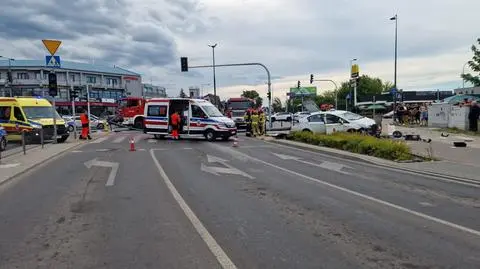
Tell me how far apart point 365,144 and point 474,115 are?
1207cm

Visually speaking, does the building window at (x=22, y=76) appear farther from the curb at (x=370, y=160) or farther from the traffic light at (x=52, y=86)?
the curb at (x=370, y=160)

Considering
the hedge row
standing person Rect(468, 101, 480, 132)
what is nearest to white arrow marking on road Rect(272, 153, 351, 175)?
the hedge row

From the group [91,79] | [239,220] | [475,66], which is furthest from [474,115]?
[91,79]

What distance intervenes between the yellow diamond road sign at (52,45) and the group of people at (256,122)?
480 inches

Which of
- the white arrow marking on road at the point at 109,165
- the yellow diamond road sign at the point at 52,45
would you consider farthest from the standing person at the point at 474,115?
the yellow diamond road sign at the point at 52,45

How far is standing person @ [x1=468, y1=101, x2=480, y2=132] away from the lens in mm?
26252

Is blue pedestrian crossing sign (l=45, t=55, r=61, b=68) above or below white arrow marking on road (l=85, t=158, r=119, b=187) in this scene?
above

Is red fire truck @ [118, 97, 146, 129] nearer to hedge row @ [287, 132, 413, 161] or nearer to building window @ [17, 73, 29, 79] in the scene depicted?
hedge row @ [287, 132, 413, 161]

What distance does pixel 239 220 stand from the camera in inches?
289

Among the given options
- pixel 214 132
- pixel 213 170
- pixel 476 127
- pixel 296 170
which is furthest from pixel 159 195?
pixel 476 127

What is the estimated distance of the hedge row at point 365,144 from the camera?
52.6 feet

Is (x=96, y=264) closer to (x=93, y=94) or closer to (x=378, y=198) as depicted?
(x=378, y=198)

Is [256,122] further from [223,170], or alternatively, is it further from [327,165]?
[223,170]

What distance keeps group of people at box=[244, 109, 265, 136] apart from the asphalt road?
16882 millimetres
